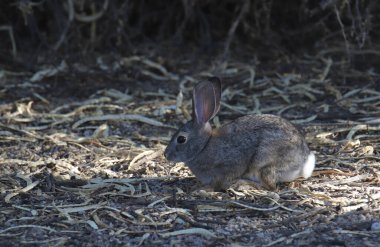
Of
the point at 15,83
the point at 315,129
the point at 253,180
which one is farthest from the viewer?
the point at 15,83

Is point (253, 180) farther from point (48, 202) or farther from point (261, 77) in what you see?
point (261, 77)

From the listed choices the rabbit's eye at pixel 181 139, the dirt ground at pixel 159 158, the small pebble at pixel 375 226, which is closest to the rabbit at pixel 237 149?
the rabbit's eye at pixel 181 139

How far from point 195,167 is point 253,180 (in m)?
0.41

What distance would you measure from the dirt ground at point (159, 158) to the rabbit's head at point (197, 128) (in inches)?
8.0

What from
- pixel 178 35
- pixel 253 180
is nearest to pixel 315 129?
pixel 253 180

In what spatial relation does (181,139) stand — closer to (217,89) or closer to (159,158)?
(217,89)

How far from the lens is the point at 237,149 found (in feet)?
18.1

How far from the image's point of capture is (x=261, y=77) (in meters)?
8.55

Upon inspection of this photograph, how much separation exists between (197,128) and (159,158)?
0.60 metres

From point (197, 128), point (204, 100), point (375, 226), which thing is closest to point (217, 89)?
point (204, 100)

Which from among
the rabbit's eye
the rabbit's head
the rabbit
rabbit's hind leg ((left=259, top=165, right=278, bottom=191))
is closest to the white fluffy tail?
the rabbit

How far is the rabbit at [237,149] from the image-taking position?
17.8 ft

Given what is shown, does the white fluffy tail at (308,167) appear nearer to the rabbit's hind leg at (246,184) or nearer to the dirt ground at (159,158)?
the dirt ground at (159,158)

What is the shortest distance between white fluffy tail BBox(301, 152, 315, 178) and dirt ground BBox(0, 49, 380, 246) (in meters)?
0.07
